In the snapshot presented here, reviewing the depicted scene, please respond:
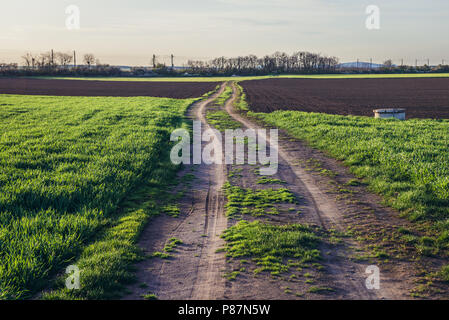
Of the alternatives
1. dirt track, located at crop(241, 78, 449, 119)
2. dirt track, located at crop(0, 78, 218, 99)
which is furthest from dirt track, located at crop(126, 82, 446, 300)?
dirt track, located at crop(0, 78, 218, 99)

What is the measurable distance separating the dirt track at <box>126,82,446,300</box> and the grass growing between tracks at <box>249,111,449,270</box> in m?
0.50

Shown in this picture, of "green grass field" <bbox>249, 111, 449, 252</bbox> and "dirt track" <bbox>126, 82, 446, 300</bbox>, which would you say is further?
"green grass field" <bbox>249, 111, 449, 252</bbox>

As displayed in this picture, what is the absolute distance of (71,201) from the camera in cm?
780

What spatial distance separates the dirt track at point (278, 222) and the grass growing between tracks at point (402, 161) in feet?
1.65

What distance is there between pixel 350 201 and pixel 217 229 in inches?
131

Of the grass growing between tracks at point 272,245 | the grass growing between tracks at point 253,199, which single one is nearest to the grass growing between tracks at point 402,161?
the grass growing between tracks at point 272,245

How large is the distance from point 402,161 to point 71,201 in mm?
8962

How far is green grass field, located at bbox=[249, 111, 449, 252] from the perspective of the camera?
303 inches

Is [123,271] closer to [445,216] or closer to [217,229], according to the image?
[217,229]

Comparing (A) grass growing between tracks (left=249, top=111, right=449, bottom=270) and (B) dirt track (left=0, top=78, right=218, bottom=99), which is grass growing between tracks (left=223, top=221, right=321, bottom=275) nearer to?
(A) grass growing between tracks (left=249, top=111, right=449, bottom=270)

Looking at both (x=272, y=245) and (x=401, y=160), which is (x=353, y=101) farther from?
(x=272, y=245)

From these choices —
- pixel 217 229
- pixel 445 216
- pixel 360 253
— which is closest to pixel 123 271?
pixel 217 229
